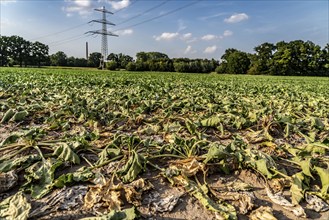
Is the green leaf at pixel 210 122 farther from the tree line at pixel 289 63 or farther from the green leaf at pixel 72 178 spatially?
the tree line at pixel 289 63

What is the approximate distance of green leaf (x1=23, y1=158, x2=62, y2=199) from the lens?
1.70m

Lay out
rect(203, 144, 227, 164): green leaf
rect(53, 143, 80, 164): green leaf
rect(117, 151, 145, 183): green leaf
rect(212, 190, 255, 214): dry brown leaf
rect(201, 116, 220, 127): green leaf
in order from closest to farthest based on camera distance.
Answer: rect(212, 190, 255, 214): dry brown leaf, rect(117, 151, 145, 183): green leaf, rect(203, 144, 227, 164): green leaf, rect(53, 143, 80, 164): green leaf, rect(201, 116, 220, 127): green leaf

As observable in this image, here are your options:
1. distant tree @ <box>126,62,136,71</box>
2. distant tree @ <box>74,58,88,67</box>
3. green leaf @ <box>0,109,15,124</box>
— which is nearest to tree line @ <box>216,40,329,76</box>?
distant tree @ <box>126,62,136,71</box>

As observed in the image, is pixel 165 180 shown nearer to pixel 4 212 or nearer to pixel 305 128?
pixel 4 212

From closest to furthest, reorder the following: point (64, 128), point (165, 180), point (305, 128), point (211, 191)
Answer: point (211, 191), point (165, 180), point (64, 128), point (305, 128)

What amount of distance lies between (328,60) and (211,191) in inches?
2619

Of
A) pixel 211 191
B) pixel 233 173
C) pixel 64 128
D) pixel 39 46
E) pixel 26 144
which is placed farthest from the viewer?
pixel 39 46

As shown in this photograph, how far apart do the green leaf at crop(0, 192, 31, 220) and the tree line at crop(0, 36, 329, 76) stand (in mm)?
47159

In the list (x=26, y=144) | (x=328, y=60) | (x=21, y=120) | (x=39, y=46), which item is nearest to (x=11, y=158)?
(x=26, y=144)

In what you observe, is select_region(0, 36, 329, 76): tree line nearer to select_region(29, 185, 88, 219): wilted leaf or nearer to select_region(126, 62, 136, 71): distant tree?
select_region(126, 62, 136, 71): distant tree

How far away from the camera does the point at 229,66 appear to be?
58.9m

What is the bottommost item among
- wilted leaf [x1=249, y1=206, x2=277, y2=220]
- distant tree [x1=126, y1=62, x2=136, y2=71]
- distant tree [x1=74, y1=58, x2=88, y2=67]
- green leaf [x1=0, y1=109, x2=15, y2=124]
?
wilted leaf [x1=249, y1=206, x2=277, y2=220]

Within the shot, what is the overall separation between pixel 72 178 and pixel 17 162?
519 millimetres

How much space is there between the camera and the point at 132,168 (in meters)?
1.93
